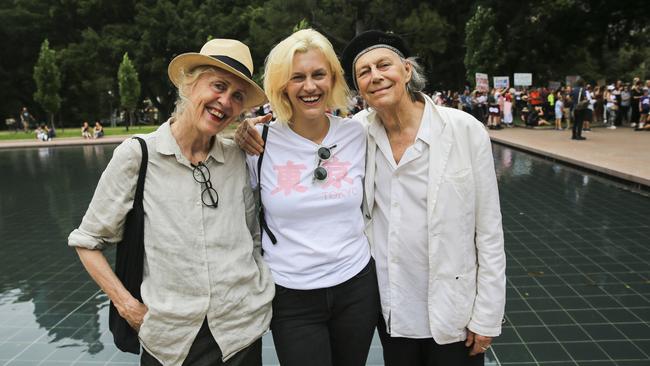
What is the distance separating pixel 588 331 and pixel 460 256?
2315mm

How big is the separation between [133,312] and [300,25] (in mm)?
24035

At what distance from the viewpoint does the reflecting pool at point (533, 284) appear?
354cm

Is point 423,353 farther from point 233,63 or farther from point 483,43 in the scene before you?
point 483,43

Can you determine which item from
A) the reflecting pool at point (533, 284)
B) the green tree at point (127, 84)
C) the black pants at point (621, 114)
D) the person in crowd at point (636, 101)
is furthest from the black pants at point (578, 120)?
the green tree at point (127, 84)

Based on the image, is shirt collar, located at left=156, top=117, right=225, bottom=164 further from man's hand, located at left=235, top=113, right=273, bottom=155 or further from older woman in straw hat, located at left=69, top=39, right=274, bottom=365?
man's hand, located at left=235, top=113, right=273, bottom=155

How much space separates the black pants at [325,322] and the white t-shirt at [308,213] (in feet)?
0.16

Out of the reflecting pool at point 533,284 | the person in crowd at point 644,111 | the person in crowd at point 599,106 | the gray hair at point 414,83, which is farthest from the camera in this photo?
the person in crowd at point 599,106

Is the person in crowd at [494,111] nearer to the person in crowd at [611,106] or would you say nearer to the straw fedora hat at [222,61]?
the person in crowd at [611,106]

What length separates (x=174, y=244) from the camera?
5.90 feet

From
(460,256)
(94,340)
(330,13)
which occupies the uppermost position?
(330,13)

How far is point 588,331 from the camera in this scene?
3.67 m

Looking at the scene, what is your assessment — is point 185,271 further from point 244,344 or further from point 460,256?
point 460,256

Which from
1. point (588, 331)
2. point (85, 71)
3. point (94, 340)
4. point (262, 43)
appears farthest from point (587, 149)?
point (85, 71)

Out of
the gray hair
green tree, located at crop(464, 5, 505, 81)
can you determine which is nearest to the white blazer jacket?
the gray hair
